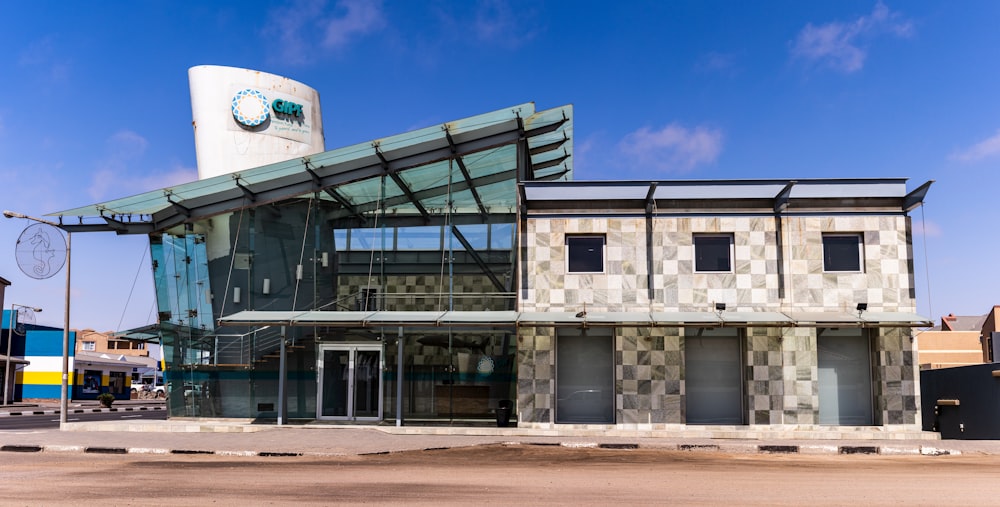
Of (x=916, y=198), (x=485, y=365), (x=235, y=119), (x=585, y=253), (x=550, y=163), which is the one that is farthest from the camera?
(x=550, y=163)

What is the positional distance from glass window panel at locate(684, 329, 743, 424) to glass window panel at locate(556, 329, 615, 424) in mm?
2066

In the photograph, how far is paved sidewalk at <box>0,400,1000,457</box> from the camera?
58.7ft

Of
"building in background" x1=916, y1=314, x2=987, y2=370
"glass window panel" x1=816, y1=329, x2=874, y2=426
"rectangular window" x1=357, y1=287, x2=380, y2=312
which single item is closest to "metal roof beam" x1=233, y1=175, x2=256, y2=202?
"rectangular window" x1=357, y1=287, x2=380, y2=312

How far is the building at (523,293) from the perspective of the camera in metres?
21.9

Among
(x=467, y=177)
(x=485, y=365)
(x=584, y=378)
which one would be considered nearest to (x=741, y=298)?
(x=584, y=378)

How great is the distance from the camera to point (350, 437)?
1981 centimetres

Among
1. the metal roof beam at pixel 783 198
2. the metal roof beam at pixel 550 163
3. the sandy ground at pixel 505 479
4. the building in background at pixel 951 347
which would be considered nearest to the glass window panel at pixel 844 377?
the metal roof beam at pixel 783 198

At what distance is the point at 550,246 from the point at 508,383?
3875 millimetres

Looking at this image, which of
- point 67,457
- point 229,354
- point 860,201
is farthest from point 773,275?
point 67,457

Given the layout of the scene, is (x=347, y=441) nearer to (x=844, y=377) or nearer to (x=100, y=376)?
(x=844, y=377)

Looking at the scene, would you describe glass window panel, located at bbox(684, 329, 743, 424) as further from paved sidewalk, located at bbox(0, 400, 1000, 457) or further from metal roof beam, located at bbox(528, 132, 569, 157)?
metal roof beam, located at bbox(528, 132, 569, 157)

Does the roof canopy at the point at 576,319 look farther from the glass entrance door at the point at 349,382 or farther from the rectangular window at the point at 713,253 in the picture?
the rectangular window at the point at 713,253

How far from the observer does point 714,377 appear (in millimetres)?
22344

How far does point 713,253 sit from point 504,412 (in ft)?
23.0
